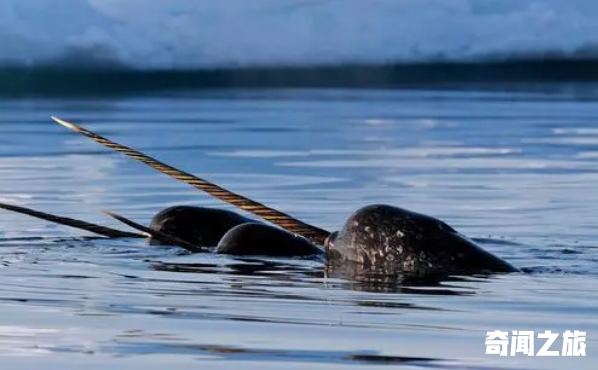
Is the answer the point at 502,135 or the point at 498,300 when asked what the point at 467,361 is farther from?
the point at 502,135

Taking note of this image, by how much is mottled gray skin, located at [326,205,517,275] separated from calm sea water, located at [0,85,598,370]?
307 mm

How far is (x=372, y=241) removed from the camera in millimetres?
13672

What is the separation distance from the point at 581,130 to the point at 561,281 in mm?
19320

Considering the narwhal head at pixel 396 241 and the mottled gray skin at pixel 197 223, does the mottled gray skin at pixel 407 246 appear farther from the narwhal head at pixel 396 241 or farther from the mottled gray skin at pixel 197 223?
the mottled gray skin at pixel 197 223

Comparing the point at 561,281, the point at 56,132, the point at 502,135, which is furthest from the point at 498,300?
the point at 56,132

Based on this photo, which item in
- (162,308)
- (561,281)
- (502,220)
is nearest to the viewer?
(162,308)

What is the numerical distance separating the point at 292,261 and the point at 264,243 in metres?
0.46

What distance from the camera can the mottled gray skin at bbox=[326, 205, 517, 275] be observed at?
1331cm

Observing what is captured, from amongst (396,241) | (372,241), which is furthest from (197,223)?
(396,241)

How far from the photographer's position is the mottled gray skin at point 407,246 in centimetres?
1331

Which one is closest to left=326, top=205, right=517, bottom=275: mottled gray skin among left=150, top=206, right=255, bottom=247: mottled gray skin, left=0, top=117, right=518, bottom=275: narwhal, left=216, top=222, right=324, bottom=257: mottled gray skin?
left=0, top=117, right=518, bottom=275: narwhal

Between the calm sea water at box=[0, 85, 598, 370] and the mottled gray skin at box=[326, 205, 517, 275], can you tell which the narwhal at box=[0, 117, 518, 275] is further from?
the calm sea water at box=[0, 85, 598, 370]

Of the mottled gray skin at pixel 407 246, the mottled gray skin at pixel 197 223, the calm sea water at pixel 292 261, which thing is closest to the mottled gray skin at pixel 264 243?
the calm sea water at pixel 292 261

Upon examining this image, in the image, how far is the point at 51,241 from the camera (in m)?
15.1
